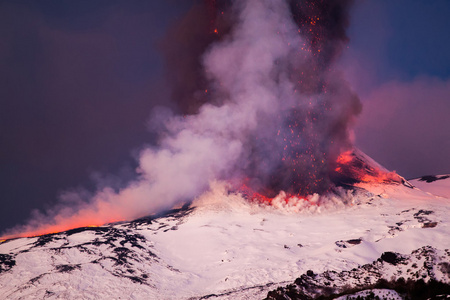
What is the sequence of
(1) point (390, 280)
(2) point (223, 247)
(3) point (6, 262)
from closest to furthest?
1. (1) point (390, 280)
2. (3) point (6, 262)
3. (2) point (223, 247)

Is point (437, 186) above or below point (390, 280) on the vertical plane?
above

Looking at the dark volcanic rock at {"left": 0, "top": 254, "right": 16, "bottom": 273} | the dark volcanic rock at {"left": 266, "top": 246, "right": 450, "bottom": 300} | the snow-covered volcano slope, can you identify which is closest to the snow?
the snow-covered volcano slope

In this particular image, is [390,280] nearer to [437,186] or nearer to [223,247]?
[223,247]

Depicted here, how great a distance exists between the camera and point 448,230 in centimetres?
4603

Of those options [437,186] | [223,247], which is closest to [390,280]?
[223,247]

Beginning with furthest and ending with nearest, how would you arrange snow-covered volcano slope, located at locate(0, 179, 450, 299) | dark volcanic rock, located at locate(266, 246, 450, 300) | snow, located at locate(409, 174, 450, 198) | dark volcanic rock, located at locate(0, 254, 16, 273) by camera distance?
snow, located at locate(409, 174, 450, 198) < dark volcanic rock, located at locate(0, 254, 16, 273) < snow-covered volcano slope, located at locate(0, 179, 450, 299) < dark volcanic rock, located at locate(266, 246, 450, 300)

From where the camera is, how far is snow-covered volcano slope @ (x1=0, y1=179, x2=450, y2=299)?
122 ft

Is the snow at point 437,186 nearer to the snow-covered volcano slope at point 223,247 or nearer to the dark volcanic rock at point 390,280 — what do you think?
the snow-covered volcano slope at point 223,247

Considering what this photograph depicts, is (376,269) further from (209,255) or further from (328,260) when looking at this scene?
(209,255)

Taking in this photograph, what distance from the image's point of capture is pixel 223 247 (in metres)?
51.4

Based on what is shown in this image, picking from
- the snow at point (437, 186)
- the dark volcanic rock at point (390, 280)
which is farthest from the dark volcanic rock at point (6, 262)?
the snow at point (437, 186)

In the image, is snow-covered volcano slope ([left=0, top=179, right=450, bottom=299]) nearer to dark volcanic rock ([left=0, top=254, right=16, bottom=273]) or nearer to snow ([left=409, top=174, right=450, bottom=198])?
dark volcanic rock ([left=0, top=254, right=16, bottom=273])

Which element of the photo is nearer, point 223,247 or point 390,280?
point 390,280

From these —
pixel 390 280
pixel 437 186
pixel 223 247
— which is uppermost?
pixel 437 186
